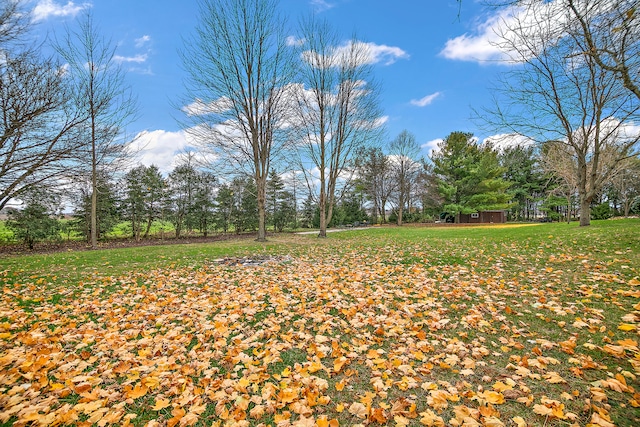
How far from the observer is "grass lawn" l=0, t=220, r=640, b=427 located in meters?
2.07

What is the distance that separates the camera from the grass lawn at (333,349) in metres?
2.07

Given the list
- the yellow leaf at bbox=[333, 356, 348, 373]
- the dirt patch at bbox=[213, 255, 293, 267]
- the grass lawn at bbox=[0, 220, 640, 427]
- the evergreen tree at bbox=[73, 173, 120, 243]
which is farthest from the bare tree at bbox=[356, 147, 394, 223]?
the yellow leaf at bbox=[333, 356, 348, 373]

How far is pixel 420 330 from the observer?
3.33 m

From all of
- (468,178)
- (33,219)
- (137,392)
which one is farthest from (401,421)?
(468,178)

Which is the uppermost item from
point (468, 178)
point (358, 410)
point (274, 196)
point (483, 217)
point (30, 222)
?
point (468, 178)

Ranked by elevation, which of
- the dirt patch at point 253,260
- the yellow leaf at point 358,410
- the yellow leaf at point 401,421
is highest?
the dirt patch at point 253,260

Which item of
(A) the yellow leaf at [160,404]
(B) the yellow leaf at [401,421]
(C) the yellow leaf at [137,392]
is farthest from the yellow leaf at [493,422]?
(C) the yellow leaf at [137,392]

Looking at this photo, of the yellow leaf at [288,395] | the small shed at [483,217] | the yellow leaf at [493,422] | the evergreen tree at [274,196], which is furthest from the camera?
the small shed at [483,217]

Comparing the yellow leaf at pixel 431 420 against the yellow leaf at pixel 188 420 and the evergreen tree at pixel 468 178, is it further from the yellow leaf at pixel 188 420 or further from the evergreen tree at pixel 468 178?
the evergreen tree at pixel 468 178

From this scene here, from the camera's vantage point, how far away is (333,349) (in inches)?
117

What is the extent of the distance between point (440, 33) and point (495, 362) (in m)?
6.57

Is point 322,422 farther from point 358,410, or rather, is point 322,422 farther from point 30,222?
point 30,222

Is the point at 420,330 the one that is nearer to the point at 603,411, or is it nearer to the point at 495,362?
the point at 495,362

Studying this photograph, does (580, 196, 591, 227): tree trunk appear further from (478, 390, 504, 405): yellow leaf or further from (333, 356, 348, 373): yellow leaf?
(333, 356, 348, 373): yellow leaf
